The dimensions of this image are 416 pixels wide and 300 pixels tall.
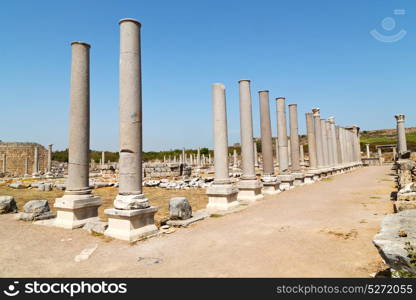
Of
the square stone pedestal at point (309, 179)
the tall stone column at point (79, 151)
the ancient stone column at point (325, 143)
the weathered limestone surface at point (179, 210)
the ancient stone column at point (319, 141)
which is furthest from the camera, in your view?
the ancient stone column at point (325, 143)

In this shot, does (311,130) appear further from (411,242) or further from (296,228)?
(411,242)

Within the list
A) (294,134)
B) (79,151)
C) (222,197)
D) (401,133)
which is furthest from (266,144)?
(401,133)

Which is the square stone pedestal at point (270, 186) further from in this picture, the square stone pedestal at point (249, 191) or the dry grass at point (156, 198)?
the dry grass at point (156, 198)

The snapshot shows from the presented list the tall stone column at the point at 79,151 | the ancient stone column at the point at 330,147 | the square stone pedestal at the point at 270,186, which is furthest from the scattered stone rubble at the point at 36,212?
the ancient stone column at the point at 330,147

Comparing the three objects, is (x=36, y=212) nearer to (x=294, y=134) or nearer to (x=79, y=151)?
(x=79, y=151)

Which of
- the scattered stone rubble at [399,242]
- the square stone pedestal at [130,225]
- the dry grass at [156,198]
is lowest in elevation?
the dry grass at [156,198]

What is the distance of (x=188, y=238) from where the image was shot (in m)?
6.18

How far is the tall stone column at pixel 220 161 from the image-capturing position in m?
9.73

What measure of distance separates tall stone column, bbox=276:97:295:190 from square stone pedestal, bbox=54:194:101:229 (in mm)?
10712

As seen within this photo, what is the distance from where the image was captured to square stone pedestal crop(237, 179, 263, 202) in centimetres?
1145

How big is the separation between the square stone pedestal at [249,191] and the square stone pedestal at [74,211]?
6.09 m

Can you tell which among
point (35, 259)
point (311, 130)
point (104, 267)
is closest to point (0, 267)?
point (35, 259)

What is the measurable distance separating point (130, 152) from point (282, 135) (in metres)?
11.4

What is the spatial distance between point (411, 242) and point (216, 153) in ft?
26.0
